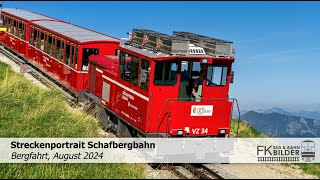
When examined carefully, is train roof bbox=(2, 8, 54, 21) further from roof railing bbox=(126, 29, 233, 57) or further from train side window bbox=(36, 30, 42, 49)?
roof railing bbox=(126, 29, 233, 57)

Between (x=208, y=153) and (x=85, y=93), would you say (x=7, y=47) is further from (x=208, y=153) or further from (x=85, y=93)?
(x=208, y=153)

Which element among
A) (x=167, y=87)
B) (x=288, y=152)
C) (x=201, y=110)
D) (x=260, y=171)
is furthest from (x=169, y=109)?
(x=288, y=152)

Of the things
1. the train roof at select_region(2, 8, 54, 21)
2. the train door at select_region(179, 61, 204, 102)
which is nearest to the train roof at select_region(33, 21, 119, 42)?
the train roof at select_region(2, 8, 54, 21)

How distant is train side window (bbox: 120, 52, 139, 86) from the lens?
13.0m

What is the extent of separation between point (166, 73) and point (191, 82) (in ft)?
3.64

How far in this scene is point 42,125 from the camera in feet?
43.1

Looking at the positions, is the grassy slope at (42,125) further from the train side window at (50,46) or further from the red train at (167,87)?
the train side window at (50,46)

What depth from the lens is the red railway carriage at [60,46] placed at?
18.2 metres

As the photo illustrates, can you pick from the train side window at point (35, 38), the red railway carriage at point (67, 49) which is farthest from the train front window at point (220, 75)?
the train side window at point (35, 38)

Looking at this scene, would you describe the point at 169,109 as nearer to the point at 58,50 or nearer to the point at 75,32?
the point at 75,32

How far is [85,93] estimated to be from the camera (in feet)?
58.2

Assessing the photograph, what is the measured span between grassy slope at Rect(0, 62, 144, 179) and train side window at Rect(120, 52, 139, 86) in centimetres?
204

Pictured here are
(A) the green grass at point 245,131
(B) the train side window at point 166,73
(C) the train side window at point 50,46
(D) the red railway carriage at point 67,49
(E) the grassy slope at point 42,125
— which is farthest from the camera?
(C) the train side window at point 50,46

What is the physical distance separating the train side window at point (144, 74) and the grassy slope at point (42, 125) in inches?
90.9
